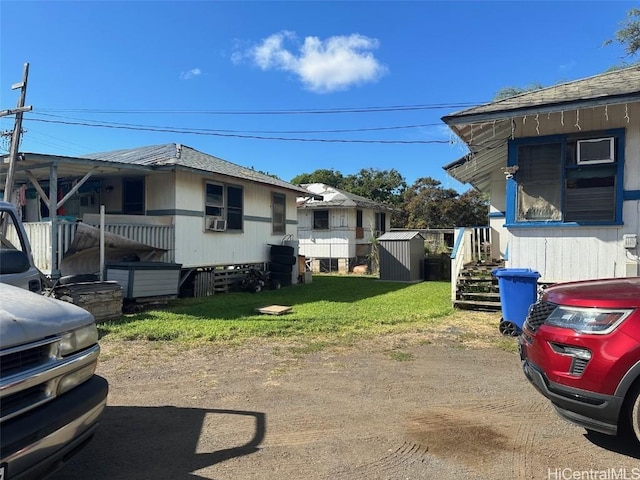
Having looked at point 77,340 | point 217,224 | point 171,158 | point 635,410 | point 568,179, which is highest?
point 171,158

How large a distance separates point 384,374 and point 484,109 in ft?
18.2

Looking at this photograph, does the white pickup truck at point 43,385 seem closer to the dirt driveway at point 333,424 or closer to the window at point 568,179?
the dirt driveway at point 333,424

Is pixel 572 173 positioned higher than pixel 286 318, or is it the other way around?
pixel 572 173

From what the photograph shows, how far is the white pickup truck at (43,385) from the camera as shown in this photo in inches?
83.0

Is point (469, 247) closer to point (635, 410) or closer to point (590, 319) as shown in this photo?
point (590, 319)

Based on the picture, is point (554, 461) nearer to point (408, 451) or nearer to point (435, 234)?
→ point (408, 451)

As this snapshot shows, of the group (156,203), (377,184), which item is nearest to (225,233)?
(156,203)

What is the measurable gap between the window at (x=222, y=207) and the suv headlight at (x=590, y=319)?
1106cm

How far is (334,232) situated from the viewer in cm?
2353

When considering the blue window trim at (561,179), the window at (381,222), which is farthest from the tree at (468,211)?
the blue window trim at (561,179)

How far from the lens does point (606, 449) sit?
10.7 feet

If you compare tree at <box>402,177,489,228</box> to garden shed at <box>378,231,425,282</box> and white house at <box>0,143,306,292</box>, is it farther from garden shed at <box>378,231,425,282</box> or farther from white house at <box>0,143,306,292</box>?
white house at <box>0,143,306,292</box>

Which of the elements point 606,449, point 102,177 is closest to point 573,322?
point 606,449

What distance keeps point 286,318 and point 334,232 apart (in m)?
15.0
